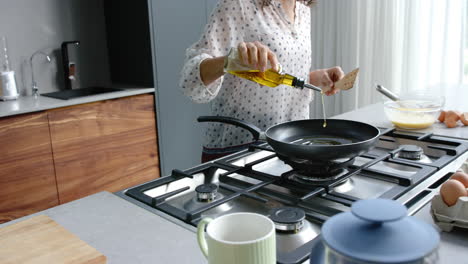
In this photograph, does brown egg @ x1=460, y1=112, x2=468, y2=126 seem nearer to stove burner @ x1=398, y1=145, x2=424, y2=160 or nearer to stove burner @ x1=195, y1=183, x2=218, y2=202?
stove burner @ x1=398, y1=145, x2=424, y2=160

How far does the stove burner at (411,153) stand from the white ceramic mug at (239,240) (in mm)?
730

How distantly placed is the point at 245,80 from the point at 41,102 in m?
1.35

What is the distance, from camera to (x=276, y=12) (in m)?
1.58

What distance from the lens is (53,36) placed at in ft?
9.11

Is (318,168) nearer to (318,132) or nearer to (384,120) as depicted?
(318,132)

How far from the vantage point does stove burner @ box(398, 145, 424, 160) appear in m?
1.18

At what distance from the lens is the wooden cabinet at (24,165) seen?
214cm

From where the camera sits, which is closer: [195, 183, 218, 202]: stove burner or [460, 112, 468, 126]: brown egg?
[195, 183, 218, 202]: stove burner

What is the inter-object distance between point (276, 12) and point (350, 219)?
1.23m

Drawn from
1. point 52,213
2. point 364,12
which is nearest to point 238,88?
point 52,213

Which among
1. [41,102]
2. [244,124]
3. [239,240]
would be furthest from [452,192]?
[41,102]

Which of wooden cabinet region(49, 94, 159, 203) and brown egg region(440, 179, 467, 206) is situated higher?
brown egg region(440, 179, 467, 206)

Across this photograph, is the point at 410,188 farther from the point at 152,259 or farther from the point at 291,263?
the point at 152,259

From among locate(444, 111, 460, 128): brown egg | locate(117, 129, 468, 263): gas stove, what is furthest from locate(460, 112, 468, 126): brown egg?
locate(117, 129, 468, 263): gas stove
